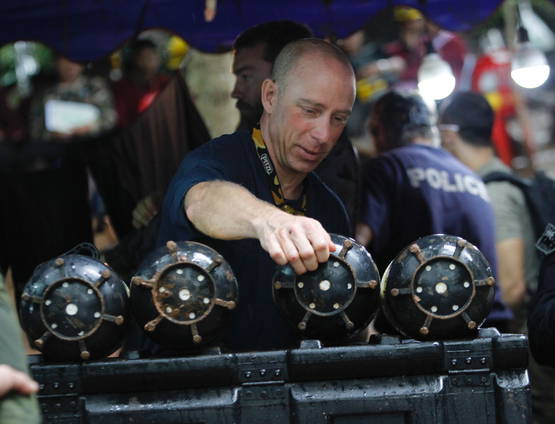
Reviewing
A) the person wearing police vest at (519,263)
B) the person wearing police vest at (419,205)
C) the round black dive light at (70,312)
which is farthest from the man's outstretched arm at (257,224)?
the person wearing police vest at (519,263)

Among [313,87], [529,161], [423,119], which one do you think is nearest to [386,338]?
[313,87]

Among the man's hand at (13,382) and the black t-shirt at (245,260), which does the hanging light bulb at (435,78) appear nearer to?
the black t-shirt at (245,260)

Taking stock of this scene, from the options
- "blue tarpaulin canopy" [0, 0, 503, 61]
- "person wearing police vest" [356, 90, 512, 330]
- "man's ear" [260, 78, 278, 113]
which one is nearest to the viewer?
"man's ear" [260, 78, 278, 113]

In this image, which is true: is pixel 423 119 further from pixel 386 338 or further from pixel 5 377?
pixel 5 377

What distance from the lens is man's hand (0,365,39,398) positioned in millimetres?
2570

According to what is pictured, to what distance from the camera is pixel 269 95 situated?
4.50 m

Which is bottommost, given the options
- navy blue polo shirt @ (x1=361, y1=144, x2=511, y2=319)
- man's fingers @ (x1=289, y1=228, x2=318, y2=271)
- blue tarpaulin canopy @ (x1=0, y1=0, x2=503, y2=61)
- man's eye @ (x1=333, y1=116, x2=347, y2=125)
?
navy blue polo shirt @ (x1=361, y1=144, x2=511, y2=319)

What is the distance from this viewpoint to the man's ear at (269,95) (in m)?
4.47

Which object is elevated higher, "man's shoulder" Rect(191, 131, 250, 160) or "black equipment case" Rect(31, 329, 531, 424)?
"man's shoulder" Rect(191, 131, 250, 160)

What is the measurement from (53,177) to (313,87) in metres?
2.67

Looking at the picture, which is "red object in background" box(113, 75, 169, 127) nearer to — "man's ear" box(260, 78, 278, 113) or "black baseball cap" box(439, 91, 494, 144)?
"black baseball cap" box(439, 91, 494, 144)

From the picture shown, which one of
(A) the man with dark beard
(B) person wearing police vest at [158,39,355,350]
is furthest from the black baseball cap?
(B) person wearing police vest at [158,39,355,350]

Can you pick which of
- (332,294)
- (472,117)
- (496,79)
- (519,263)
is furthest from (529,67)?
(332,294)

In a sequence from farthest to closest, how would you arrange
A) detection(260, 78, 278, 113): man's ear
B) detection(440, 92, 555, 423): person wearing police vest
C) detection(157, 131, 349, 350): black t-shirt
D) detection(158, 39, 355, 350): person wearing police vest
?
detection(440, 92, 555, 423): person wearing police vest < detection(260, 78, 278, 113): man's ear < detection(157, 131, 349, 350): black t-shirt < detection(158, 39, 355, 350): person wearing police vest
